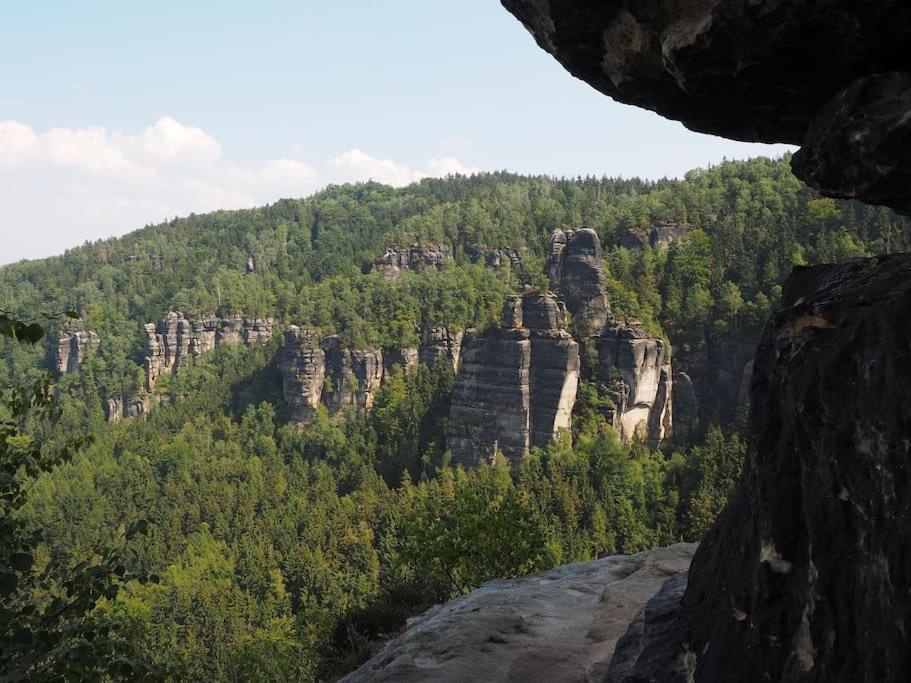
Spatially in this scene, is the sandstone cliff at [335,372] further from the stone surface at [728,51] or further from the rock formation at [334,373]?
the stone surface at [728,51]

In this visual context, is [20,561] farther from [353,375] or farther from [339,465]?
[353,375]

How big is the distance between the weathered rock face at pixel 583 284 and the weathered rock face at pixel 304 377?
38325 mm

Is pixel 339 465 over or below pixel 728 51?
below

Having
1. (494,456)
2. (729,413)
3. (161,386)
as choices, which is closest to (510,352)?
(494,456)

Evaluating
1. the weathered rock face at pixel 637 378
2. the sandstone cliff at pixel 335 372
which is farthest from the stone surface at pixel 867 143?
the sandstone cliff at pixel 335 372

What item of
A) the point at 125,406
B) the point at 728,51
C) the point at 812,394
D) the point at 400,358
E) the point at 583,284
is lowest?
the point at 125,406

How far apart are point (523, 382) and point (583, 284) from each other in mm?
13815

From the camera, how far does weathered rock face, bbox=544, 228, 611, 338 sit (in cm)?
7556

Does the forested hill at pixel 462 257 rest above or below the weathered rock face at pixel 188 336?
above

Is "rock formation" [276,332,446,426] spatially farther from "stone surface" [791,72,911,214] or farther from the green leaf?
the green leaf

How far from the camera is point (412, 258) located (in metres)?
137

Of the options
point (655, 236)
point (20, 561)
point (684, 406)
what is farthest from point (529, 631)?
point (655, 236)

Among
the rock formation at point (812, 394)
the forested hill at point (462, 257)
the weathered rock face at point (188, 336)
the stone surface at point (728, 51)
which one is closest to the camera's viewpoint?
the rock formation at point (812, 394)

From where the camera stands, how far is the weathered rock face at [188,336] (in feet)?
422
